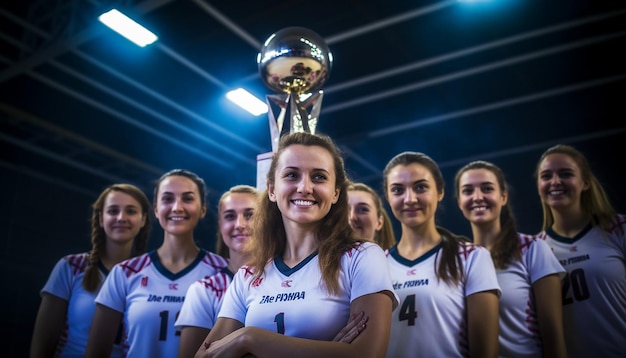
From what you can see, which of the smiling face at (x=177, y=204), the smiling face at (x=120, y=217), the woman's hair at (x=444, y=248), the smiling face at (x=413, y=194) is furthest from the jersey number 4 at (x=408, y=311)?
the smiling face at (x=120, y=217)

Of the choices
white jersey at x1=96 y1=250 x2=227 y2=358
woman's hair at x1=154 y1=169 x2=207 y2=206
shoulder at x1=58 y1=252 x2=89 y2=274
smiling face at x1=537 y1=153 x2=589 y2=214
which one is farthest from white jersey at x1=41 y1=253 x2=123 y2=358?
smiling face at x1=537 y1=153 x2=589 y2=214

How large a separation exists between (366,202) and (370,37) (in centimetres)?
348

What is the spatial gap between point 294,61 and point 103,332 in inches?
58.5

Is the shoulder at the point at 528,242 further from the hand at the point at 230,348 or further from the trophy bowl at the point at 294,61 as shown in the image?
the hand at the point at 230,348

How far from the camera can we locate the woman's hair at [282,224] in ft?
5.74

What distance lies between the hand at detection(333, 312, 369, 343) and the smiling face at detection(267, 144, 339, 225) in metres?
0.37

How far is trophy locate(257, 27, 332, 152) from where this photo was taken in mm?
2184

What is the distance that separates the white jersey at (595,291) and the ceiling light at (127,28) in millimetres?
4425

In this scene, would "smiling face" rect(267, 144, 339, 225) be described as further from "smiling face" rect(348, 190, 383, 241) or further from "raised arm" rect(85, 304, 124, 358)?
"raised arm" rect(85, 304, 124, 358)

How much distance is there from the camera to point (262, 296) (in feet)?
5.48

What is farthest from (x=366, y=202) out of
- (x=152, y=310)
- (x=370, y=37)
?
(x=370, y=37)

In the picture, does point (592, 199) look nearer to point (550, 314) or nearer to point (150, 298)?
point (550, 314)

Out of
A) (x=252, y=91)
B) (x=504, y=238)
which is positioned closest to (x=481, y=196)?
(x=504, y=238)

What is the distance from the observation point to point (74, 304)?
284 centimetres
